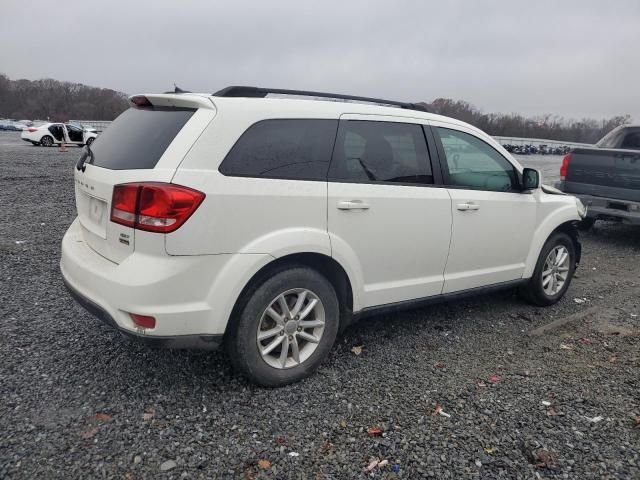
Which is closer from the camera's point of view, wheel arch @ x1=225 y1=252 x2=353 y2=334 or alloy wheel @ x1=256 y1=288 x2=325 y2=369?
wheel arch @ x1=225 y1=252 x2=353 y2=334

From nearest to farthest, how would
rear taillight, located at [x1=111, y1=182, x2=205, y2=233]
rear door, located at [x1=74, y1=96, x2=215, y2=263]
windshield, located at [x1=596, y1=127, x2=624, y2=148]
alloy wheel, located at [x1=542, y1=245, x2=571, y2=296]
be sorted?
rear taillight, located at [x1=111, y1=182, x2=205, y2=233] < rear door, located at [x1=74, y1=96, x2=215, y2=263] < alloy wheel, located at [x1=542, y1=245, x2=571, y2=296] < windshield, located at [x1=596, y1=127, x2=624, y2=148]

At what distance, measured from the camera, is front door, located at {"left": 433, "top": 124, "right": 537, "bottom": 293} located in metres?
3.91

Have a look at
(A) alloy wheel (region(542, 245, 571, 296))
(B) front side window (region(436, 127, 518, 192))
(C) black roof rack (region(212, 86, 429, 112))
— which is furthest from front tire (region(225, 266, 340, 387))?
(A) alloy wheel (region(542, 245, 571, 296))

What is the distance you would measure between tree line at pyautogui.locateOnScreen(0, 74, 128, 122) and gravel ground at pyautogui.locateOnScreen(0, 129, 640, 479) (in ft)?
276

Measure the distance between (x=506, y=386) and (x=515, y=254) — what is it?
4.86 ft

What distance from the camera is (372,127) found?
353cm

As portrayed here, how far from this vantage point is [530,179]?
173 inches

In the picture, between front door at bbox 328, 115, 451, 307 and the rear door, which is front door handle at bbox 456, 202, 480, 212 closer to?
front door at bbox 328, 115, 451, 307

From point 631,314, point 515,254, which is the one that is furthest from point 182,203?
point 631,314

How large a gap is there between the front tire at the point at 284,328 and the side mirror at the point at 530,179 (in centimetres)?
224

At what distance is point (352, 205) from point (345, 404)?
1255 mm

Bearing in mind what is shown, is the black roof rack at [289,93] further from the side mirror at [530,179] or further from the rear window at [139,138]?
the side mirror at [530,179]

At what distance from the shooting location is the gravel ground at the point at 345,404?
2498mm

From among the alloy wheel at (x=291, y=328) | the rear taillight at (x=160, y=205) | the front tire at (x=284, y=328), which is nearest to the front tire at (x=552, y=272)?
the front tire at (x=284, y=328)
